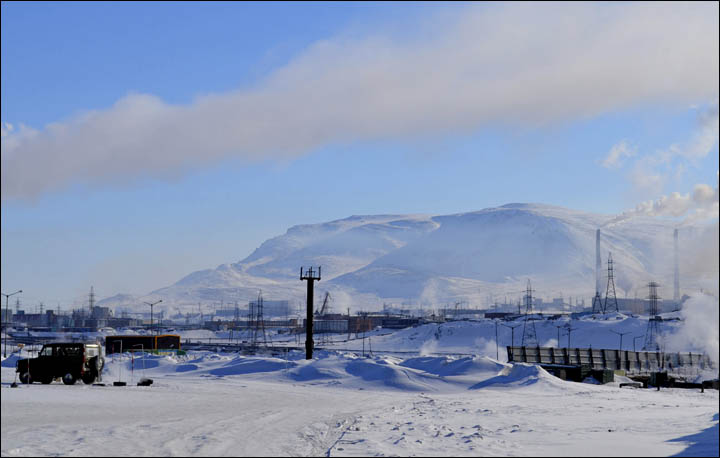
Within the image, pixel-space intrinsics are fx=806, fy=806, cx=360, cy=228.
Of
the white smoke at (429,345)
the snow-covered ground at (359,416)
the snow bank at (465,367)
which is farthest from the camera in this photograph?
the white smoke at (429,345)

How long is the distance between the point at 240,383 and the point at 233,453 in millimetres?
31366

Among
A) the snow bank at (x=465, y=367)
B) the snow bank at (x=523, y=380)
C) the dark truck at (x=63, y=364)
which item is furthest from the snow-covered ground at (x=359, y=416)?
the dark truck at (x=63, y=364)

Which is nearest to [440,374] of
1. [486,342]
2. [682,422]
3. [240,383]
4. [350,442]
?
[240,383]

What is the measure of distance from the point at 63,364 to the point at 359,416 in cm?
1907

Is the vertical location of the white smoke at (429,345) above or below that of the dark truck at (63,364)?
below

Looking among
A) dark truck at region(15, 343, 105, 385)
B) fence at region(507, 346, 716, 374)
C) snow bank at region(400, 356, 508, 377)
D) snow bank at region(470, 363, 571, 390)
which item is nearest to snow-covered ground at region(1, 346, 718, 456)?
snow bank at region(470, 363, 571, 390)

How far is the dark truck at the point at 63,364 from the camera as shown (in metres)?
43.2

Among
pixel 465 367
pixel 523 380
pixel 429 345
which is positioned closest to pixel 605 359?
pixel 465 367

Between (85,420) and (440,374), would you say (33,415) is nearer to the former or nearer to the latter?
(85,420)

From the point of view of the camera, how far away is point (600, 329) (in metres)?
163

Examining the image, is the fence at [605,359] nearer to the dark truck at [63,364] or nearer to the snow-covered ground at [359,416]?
the snow-covered ground at [359,416]

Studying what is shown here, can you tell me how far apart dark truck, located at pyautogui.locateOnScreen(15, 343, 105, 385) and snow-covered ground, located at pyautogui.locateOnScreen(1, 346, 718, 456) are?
836 millimetres

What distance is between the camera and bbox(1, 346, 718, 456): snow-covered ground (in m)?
22.8

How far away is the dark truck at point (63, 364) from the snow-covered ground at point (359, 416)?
2.74 feet
